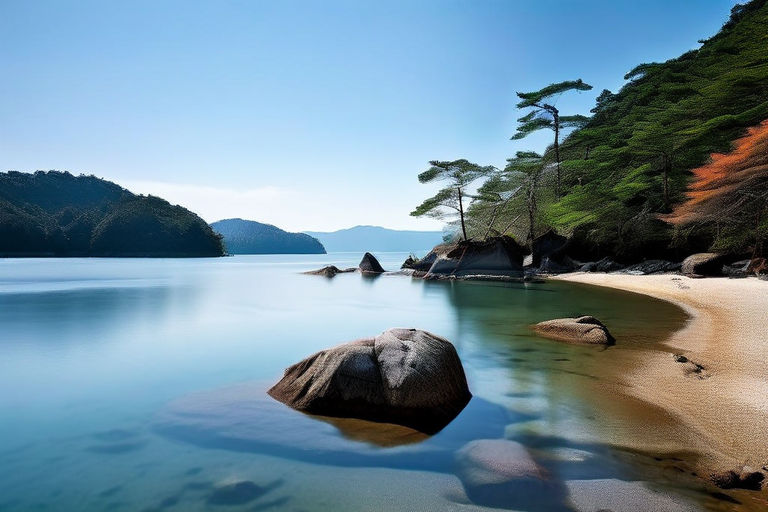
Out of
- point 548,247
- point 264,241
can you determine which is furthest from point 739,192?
point 264,241

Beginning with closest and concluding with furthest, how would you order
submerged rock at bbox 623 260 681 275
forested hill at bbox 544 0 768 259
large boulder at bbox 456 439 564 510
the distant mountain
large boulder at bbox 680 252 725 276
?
large boulder at bbox 456 439 564 510 < forested hill at bbox 544 0 768 259 < large boulder at bbox 680 252 725 276 < submerged rock at bbox 623 260 681 275 < the distant mountain

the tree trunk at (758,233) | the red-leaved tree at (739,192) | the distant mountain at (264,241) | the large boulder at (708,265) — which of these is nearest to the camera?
the red-leaved tree at (739,192)

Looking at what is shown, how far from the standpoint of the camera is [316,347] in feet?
33.0

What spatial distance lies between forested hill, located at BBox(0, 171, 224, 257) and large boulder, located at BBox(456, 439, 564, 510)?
4206 inches

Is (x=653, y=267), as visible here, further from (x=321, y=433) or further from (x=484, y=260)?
(x=321, y=433)

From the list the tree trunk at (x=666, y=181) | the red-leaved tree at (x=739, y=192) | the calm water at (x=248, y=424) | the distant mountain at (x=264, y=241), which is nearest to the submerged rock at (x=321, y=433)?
the calm water at (x=248, y=424)

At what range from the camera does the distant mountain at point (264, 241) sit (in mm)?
176125

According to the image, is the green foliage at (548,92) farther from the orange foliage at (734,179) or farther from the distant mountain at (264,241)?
the distant mountain at (264,241)

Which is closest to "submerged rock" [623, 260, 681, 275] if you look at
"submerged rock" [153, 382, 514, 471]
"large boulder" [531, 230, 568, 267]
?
"large boulder" [531, 230, 568, 267]

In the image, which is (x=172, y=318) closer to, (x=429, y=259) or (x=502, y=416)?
(x=502, y=416)

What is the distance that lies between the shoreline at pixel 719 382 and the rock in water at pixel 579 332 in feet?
2.84

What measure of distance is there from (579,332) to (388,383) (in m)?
5.88

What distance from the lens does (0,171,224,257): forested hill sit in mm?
84062

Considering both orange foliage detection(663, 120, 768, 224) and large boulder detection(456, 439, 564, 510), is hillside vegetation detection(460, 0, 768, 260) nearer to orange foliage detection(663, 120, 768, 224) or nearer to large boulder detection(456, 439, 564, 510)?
orange foliage detection(663, 120, 768, 224)
